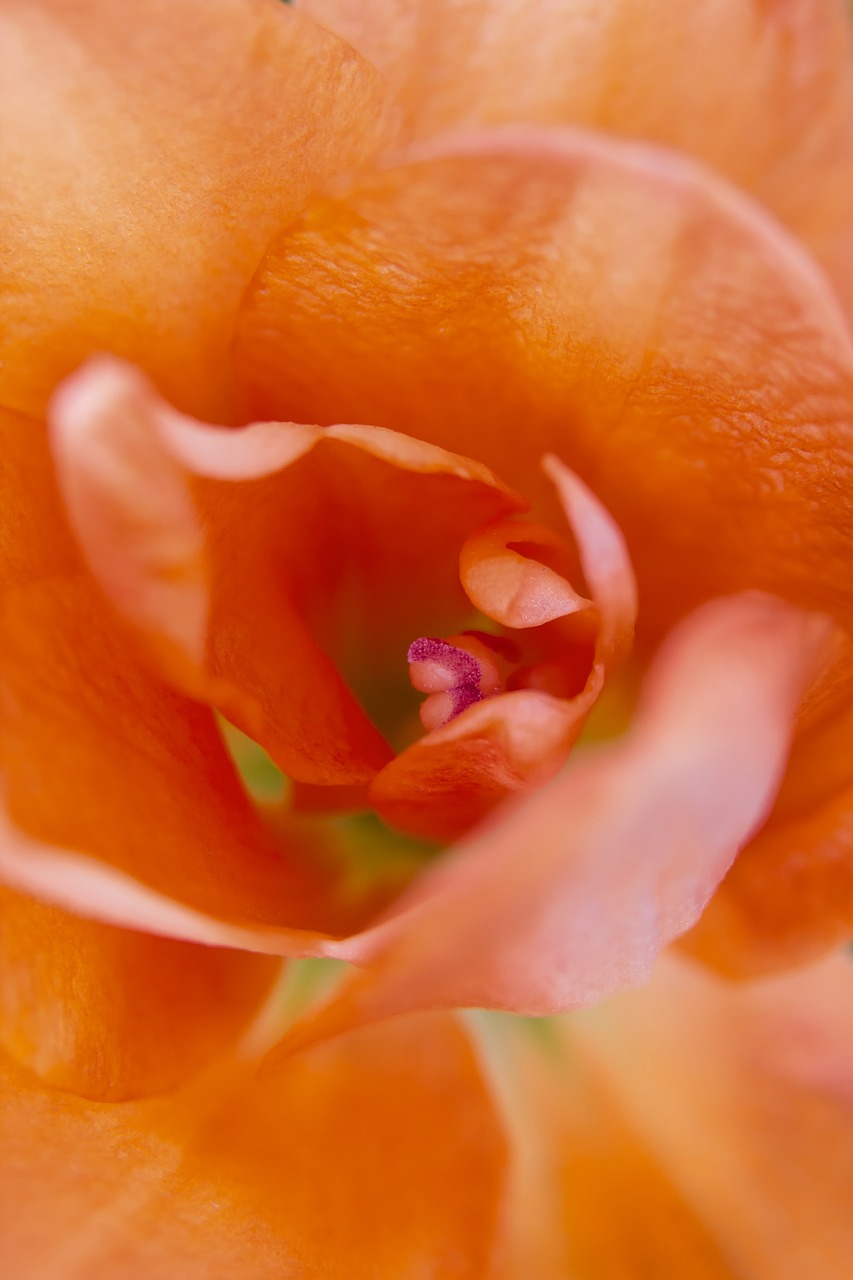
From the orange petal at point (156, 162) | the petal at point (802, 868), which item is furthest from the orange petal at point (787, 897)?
the orange petal at point (156, 162)

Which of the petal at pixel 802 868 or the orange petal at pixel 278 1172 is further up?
the petal at pixel 802 868

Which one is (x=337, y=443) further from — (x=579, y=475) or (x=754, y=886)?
(x=754, y=886)

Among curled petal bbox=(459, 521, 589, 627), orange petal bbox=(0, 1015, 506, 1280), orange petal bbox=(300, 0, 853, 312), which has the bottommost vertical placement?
orange petal bbox=(0, 1015, 506, 1280)

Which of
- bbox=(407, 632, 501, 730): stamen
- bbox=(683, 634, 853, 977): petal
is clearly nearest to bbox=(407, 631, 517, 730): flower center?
bbox=(407, 632, 501, 730): stamen

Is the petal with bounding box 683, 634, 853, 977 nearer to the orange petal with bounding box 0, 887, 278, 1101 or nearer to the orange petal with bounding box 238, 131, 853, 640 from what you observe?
the orange petal with bounding box 238, 131, 853, 640

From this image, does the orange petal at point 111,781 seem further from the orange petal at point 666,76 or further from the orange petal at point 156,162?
the orange petal at point 666,76

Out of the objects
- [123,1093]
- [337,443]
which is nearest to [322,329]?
[337,443]

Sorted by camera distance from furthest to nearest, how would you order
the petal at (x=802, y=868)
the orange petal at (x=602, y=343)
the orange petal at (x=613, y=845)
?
the petal at (x=802, y=868) → the orange petal at (x=602, y=343) → the orange petal at (x=613, y=845)

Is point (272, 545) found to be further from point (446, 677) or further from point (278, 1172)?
point (278, 1172)
